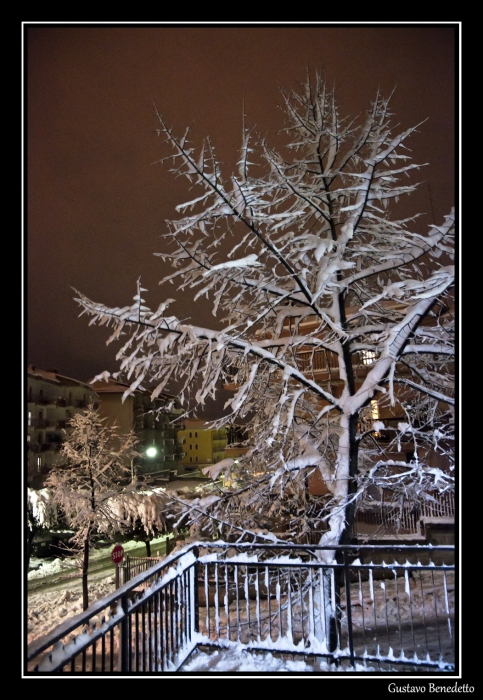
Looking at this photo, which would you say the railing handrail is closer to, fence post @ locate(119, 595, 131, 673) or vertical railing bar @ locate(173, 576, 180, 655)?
fence post @ locate(119, 595, 131, 673)

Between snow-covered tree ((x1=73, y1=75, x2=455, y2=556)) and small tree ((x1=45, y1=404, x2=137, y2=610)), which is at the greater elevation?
snow-covered tree ((x1=73, y1=75, x2=455, y2=556))

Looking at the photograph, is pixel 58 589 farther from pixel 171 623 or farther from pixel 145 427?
pixel 145 427

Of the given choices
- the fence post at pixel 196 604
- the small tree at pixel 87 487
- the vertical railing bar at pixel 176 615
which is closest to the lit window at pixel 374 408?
the fence post at pixel 196 604

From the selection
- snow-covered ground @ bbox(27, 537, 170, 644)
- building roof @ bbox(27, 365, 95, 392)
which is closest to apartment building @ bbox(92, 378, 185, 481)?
building roof @ bbox(27, 365, 95, 392)

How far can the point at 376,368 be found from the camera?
228 inches

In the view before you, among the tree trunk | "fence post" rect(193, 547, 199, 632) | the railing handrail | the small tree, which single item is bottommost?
the tree trunk

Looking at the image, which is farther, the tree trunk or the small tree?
the small tree
